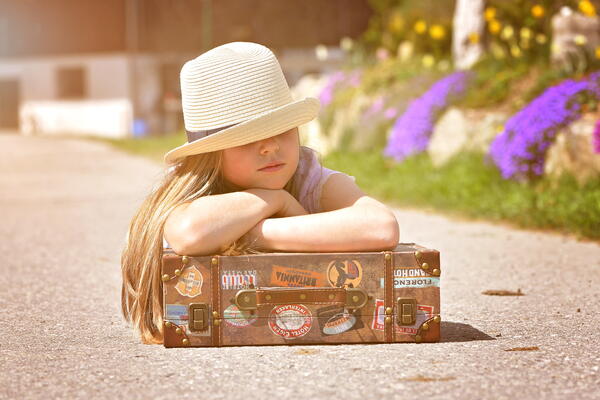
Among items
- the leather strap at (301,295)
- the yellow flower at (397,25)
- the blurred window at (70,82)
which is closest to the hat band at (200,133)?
the leather strap at (301,295)

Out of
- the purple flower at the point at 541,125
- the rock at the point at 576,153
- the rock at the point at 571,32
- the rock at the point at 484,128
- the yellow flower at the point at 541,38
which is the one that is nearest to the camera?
the rock at the point at 576,153

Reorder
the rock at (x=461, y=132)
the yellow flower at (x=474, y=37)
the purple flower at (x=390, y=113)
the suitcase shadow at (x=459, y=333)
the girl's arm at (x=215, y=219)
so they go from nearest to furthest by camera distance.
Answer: the girl's arm at (x=215, y=219)
the suitcase shadow at (x=459, y=333)
the rock at (x=461, y=132)
the purple flower at (x=390, y=113)
the yellow flower at (x=474, y=37)

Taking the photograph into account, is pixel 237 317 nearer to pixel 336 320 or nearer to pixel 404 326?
pixel 336 320

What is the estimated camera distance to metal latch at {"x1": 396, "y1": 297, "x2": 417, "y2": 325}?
3375 mm

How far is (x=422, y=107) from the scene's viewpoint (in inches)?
423

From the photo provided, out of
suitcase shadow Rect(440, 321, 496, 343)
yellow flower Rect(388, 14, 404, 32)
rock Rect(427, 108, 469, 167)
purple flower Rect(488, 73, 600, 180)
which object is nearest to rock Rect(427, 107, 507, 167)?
rock Rect(427, 108, 469, 167)

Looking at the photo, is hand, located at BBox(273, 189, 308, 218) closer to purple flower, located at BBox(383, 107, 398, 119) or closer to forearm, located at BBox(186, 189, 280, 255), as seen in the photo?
forearm, located at BBox(186, 189, 280, 255)

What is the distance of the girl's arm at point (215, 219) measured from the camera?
3.29 meters

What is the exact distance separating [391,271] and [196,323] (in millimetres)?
657

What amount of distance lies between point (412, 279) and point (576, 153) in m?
4.58

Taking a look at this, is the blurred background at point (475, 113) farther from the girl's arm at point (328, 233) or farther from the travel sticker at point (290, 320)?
the travel sticker at point (290, 320)

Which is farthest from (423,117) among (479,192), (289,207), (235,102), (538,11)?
(235,102)

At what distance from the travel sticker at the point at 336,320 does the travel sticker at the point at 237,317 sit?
23 centimetres

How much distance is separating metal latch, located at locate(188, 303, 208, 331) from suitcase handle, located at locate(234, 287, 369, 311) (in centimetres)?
11
